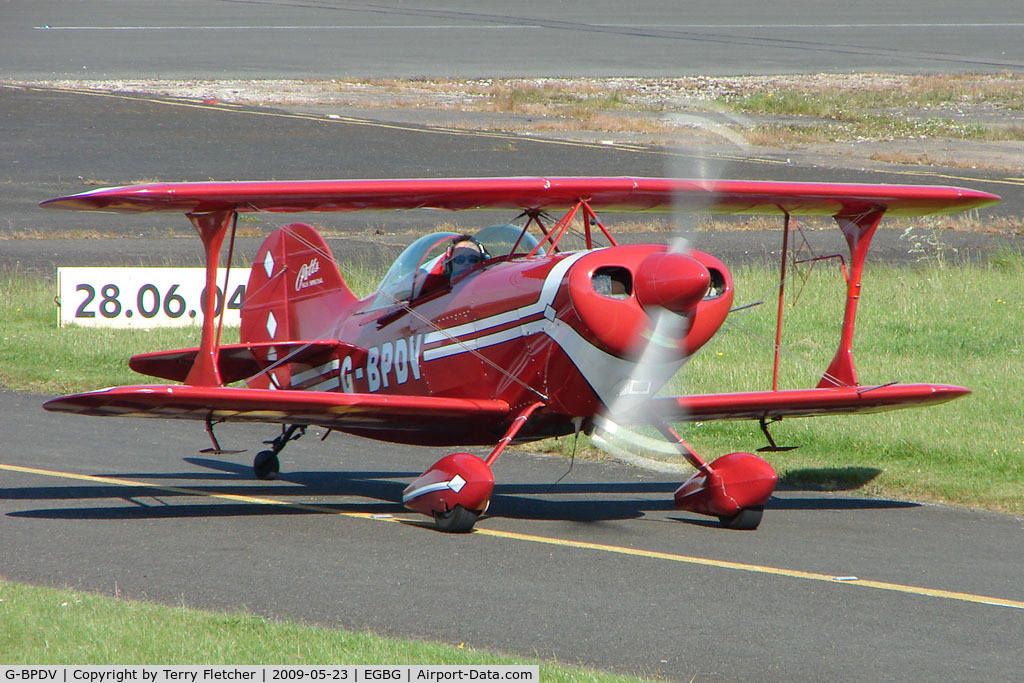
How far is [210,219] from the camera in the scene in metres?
8.12

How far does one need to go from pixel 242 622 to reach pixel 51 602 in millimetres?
1011

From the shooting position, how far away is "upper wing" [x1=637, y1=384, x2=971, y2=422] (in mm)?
8406

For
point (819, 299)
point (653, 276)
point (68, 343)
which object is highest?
point (653, 276)

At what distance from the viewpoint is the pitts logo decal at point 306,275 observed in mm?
10688

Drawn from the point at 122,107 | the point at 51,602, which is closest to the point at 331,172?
the point at 122,107

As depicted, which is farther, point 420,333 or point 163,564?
point 420,333

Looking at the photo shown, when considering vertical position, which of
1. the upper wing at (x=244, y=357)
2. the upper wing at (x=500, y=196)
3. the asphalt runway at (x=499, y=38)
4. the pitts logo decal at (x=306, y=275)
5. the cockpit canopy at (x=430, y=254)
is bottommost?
the upper wing at (x=244, y=357)

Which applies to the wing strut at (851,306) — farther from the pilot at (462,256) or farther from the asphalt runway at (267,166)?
the asphalt runway at (267,166)

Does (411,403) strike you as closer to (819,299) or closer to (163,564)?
(163,564)

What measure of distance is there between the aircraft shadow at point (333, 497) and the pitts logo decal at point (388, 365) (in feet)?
2.84

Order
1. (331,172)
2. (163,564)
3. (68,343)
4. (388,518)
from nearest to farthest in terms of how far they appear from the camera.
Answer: (163,564)
(388,518)
(68,343)
(331,172)

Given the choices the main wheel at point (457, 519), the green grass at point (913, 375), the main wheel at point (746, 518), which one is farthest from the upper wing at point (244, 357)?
the green grass at point (913, 375)

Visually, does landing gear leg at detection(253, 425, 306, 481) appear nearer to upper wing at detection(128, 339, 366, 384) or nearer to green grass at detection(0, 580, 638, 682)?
upper wing at detection(128, 339, 366, 384)

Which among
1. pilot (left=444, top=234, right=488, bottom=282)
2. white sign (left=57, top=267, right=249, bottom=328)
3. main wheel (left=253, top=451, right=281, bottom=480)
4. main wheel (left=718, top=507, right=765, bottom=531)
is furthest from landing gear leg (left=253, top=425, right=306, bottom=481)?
white sign (left=57, top=267, right=249, bottom=328)
